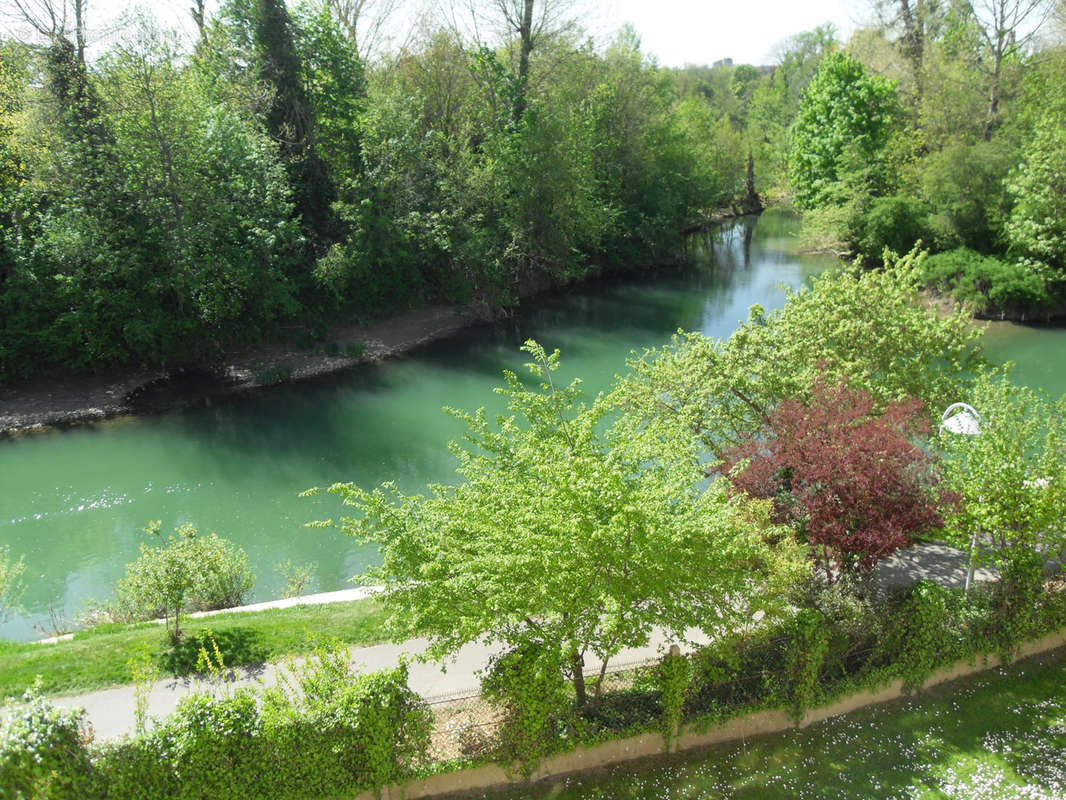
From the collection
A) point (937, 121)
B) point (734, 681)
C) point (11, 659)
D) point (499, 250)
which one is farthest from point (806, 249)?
point (11, 659)

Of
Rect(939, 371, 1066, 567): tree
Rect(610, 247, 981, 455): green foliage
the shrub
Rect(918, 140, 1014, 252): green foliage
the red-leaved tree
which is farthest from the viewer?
Rect(918, 140, 1014, 252): green foliage

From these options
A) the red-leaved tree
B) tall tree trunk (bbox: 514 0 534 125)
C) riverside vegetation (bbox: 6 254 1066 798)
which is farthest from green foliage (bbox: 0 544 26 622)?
tall tree trunk (bbox: 514 0 534 125)

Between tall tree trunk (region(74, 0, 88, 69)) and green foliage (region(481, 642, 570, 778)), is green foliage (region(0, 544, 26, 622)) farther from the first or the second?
tall tree trunk (region(74, 0, 88, 69))

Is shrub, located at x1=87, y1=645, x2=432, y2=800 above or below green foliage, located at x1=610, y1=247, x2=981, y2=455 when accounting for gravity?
below

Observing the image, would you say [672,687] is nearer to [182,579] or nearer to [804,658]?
[804,658]

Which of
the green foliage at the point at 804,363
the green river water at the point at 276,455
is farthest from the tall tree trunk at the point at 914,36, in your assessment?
the green foliage at the point at 804,363

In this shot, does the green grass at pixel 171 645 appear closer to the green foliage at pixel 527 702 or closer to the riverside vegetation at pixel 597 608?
the riverside vegetation at pixel 597 608

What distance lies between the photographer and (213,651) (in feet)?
35.8

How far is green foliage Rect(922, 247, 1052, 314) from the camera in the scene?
3114 centimetres

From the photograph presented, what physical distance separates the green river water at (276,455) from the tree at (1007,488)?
11509mm

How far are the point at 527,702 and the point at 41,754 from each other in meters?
4.87

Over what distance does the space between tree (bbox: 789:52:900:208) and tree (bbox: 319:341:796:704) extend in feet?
117

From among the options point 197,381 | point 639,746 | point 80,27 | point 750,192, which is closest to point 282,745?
point 639,746

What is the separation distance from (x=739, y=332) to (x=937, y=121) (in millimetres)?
29475
